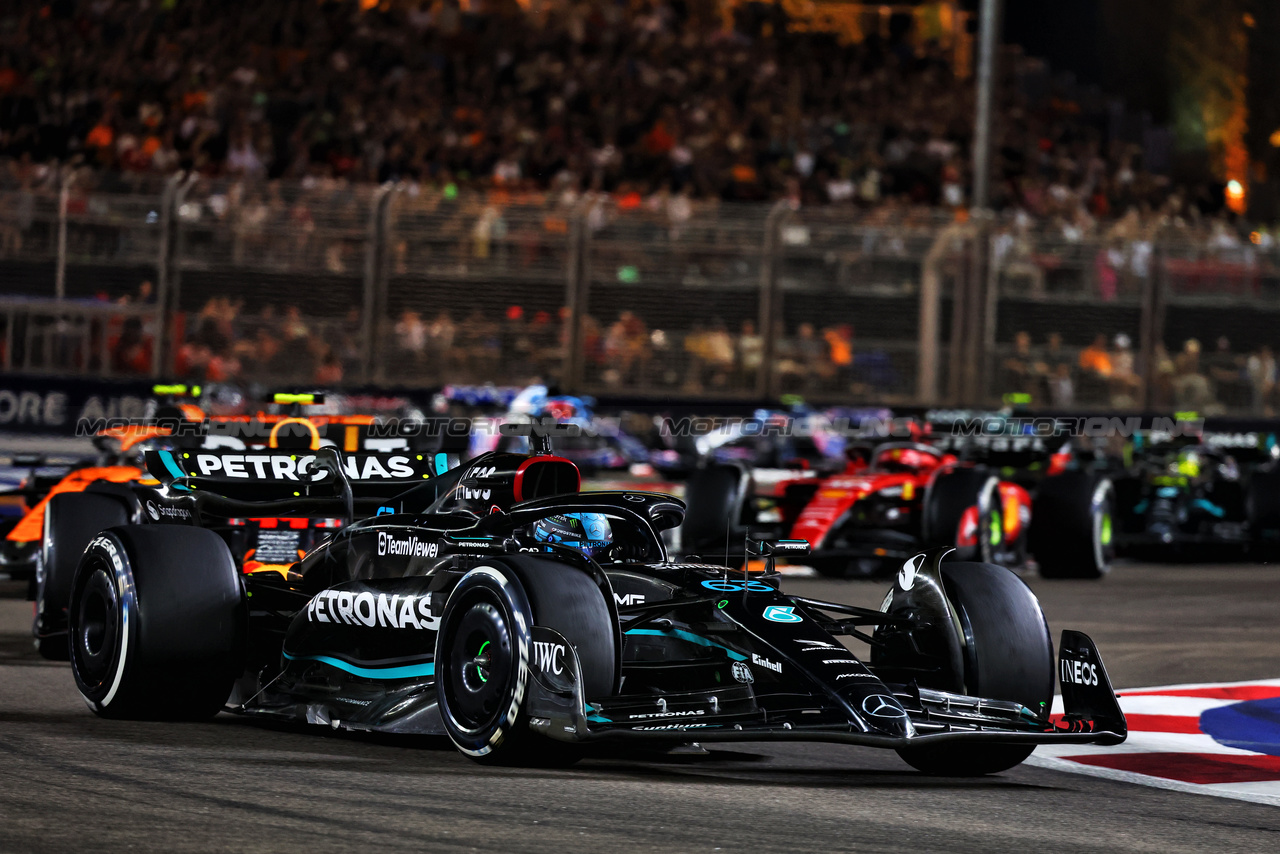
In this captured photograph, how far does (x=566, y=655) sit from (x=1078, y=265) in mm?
14647

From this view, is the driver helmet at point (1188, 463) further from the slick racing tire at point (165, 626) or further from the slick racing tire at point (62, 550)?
the slick racing tire at point (165, 626)

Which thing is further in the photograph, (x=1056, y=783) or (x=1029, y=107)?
(x=1029, y=107)

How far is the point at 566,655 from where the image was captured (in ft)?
19.2

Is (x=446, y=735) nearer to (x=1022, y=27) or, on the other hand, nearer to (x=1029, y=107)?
(x=1029, y=107)

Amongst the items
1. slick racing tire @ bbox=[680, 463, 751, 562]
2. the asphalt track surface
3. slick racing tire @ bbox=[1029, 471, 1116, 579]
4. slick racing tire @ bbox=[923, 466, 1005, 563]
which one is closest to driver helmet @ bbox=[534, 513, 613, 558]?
the asphalt track surface

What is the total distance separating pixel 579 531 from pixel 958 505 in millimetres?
7423

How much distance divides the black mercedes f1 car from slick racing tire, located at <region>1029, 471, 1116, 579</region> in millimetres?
8338

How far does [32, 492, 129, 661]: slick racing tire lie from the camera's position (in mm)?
8961

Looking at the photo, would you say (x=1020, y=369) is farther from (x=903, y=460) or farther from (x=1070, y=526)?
(x=903, y=460)

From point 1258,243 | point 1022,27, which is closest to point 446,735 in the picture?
point 1258,243

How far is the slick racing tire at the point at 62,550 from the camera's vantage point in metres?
8.96

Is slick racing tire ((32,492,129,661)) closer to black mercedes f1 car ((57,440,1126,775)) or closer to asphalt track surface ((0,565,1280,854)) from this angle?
asphalt track surface ((0,565,1280,854))

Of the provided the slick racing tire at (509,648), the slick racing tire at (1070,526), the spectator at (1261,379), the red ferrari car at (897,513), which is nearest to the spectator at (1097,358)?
the spectator at (1261,379)

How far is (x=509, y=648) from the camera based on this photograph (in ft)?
19.8
